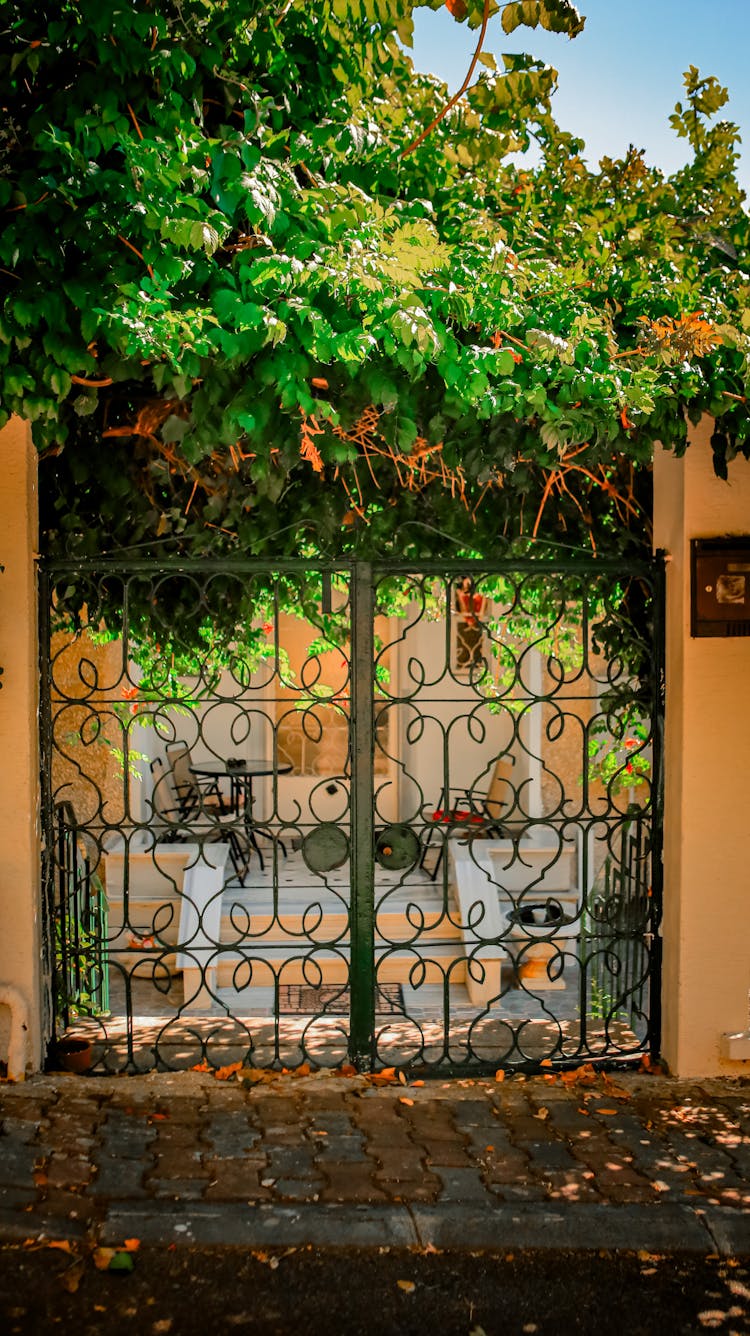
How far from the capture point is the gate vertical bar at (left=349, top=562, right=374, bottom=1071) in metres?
4.75

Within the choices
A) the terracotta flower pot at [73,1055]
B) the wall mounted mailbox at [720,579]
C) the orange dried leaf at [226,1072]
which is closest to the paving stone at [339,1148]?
the orange dried leaf at [226,1072]

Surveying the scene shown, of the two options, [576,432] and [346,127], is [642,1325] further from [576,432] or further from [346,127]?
[346,127]

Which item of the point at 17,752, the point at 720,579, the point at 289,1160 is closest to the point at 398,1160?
the point at 289,1160

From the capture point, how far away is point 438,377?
4230 mm

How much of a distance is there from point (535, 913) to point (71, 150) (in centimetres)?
691

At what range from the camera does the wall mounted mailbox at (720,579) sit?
459 centimetres

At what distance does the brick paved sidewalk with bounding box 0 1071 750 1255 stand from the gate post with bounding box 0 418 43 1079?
0.36m

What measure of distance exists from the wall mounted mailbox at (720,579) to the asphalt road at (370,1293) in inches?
95.0

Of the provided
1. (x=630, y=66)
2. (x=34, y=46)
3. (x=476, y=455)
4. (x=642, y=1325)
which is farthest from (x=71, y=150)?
(x=642, y=1325)

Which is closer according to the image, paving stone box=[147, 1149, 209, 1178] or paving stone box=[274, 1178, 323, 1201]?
paving stone box=[274, 1178, 323, 1201]

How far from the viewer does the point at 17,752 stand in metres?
4.53

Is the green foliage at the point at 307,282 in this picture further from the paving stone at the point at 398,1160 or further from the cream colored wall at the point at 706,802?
the paving stone at the point at 398,1160

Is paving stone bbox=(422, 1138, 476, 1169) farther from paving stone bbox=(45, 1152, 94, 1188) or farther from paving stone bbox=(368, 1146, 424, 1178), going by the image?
paving stone bbox=(45, 1152, 94, 1188)

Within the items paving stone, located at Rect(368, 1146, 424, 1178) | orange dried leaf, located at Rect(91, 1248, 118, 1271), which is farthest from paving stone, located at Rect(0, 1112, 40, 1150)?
paving stone, located at Rect(368, 1146, 424, 1178)
